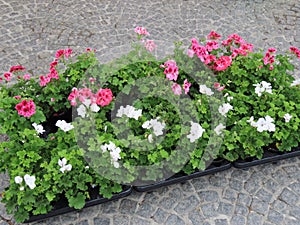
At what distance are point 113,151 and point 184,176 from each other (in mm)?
671

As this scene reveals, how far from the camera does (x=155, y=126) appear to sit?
10.6 ft

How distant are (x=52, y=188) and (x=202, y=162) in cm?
120

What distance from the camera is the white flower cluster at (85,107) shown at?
3258 mm

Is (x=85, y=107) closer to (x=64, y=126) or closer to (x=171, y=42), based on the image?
(x=64, y=126)

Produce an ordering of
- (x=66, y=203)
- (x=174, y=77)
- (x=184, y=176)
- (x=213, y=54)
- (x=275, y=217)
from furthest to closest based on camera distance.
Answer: (x=213, y=54) → (x=174, y=77) → (x=184, y=176) → (x=275, y=217) → (x=66, y=203)

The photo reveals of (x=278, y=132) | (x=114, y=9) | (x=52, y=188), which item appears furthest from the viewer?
(x=114, y=9)

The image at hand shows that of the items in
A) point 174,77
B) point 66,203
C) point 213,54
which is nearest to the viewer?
point 66,203

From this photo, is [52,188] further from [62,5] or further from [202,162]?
[62,5]

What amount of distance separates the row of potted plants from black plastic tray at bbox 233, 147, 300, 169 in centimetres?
1

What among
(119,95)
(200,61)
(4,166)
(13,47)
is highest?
(200,61)

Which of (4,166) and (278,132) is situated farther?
(278,132)

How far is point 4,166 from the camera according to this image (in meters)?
3.08

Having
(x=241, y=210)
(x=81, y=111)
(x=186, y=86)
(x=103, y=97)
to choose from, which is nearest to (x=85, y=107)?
(x=81, y=111)

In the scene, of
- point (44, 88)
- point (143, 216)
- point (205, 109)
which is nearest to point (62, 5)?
point (44, 88)
